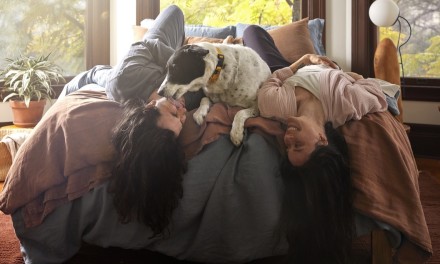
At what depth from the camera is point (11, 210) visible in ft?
5.02

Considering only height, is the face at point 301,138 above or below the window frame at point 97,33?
below

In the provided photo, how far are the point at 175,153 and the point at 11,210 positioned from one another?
60cm

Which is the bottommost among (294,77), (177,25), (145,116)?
(145,116)

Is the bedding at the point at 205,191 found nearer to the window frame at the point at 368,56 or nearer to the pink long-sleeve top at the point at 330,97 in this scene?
the pink long-sleeve top at the point at 330,97

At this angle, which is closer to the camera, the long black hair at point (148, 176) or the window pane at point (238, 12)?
the long black hair at point (148, 176)

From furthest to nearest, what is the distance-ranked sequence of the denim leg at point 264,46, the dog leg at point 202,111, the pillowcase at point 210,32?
1. the pillowcase at point 210,32
2. the denim leg at point 264,46
3. the dog leg at point 202,111

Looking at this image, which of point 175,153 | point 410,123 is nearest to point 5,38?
point 175,153

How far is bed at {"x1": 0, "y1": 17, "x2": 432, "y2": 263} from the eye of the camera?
142 cm

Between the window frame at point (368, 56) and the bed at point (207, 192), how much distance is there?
6.85 ft

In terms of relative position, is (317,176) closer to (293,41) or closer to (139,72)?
(139,72)

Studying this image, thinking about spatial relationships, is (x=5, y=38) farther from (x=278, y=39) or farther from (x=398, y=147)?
(x=398, y=147)

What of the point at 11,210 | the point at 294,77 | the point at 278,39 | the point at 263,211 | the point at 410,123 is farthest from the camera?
the point at 410,123

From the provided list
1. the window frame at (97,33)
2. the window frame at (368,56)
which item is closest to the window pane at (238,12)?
the window frame at (368,56)

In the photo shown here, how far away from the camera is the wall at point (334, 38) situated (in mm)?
3523
